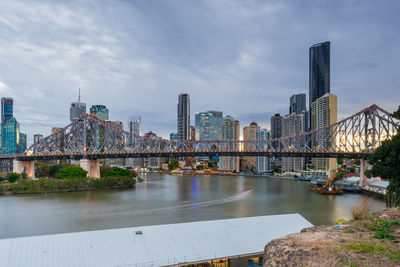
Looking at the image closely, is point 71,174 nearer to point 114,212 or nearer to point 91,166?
point 91,166

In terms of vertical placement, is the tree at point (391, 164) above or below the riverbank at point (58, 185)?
above

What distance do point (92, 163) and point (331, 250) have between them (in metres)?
56.0

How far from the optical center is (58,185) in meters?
40.0

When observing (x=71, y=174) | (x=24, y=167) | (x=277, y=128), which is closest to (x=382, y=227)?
(x=71, y=174)

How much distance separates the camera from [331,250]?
4738 millimetres

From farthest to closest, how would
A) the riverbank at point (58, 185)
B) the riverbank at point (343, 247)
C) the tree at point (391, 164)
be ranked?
the riverbank at point (58, 185), the tree at point (391, 164), the riverbank at point (343, 247)

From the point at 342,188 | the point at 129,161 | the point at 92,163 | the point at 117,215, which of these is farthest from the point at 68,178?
the point at 129,161

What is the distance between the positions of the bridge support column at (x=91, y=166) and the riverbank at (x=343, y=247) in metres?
52.2

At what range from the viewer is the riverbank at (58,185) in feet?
124

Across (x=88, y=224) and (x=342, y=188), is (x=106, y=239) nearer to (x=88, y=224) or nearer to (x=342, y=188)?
(x=88, y=224)

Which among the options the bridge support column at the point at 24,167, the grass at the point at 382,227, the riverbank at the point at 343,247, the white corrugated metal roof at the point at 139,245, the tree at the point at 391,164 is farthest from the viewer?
the bridge support column at the point at 24,167

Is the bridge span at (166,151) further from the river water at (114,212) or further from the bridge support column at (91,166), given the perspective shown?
the river water at (114,212)

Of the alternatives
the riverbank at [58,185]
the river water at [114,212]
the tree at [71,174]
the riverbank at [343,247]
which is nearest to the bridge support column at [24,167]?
the tree at [71,174]

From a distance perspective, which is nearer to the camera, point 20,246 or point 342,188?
point 20,246
